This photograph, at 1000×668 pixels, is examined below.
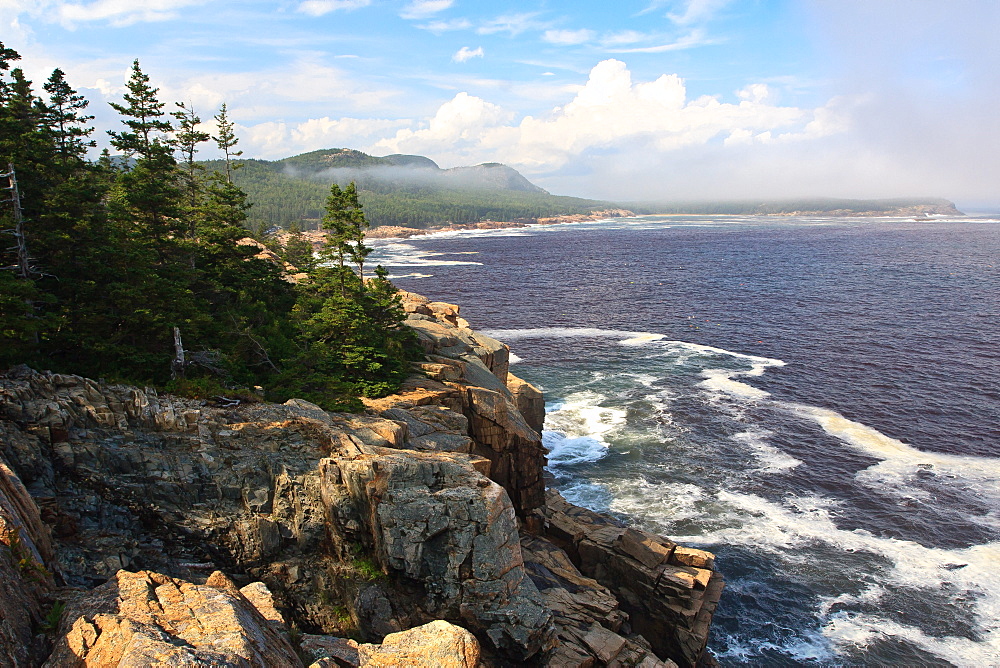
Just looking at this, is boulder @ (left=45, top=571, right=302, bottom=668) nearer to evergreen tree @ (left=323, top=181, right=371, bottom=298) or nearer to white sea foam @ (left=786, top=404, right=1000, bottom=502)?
evergreen tree @ (left=323, top=181, right=371, bottom=298)

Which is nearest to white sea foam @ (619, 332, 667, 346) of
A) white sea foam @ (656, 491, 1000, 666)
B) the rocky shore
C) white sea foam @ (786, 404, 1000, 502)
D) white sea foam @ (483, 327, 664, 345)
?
white sea foam @ (483, 327, 664, 345)

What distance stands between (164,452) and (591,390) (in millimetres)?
38187

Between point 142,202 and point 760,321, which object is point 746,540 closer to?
point 142,202

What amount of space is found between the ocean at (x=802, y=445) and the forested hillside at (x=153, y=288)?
17.0 meters

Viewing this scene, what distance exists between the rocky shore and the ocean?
1115 cm

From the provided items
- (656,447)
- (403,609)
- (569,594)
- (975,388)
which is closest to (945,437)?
(975,388)

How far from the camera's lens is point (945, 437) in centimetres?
3941

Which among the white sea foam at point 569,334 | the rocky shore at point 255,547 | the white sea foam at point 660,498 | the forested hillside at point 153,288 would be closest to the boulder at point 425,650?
the rocky shore at point 255,547

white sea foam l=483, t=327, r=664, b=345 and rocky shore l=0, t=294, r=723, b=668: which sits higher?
rocky shore l=0, t=294, r=723, b=668

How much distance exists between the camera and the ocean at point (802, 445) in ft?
80.5

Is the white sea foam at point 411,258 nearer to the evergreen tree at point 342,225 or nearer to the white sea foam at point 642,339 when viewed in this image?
the white sea foam at point 642,339

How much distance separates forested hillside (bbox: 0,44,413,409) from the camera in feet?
65.3

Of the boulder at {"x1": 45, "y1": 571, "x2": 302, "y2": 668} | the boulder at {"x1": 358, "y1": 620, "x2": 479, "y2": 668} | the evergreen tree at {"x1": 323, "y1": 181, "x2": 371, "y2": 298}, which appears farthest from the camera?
the evergreen tree at {"x1": 323, "y1": 181, "x2": 371, "y2": 298}

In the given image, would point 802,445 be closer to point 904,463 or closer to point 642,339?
point 904,463
